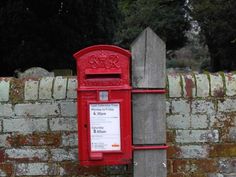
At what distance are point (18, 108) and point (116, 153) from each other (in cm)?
100

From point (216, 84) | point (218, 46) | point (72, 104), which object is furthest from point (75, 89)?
point (218, 46)

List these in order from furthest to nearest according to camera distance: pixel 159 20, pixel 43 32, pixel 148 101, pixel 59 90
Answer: pixel 159 20 < pixel 43 32 < pixel 59 90 < pixel 148 101

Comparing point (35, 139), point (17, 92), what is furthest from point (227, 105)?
point (17, 92)

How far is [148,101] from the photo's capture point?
452cm

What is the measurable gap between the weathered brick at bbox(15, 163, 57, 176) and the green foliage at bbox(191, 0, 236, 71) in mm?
20424

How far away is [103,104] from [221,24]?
22.0m

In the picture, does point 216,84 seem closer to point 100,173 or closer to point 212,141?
point 212,141

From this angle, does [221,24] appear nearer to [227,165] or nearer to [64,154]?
[227,165]

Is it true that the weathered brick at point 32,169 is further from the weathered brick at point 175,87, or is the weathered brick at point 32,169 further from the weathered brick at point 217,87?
the weathered brick at point 217,87

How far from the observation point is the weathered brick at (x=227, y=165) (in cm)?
475

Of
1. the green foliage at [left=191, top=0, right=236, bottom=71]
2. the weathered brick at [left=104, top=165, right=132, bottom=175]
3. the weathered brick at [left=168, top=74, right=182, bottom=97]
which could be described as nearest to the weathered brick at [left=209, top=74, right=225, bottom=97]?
the weathered brick at [left=168, top=74, right=182, bottom=97]

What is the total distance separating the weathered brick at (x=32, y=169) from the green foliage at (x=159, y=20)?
27966 mm

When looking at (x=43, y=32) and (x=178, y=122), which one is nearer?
(x=178, y=122)

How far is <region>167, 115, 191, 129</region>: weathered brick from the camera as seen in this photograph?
15.5 feet
